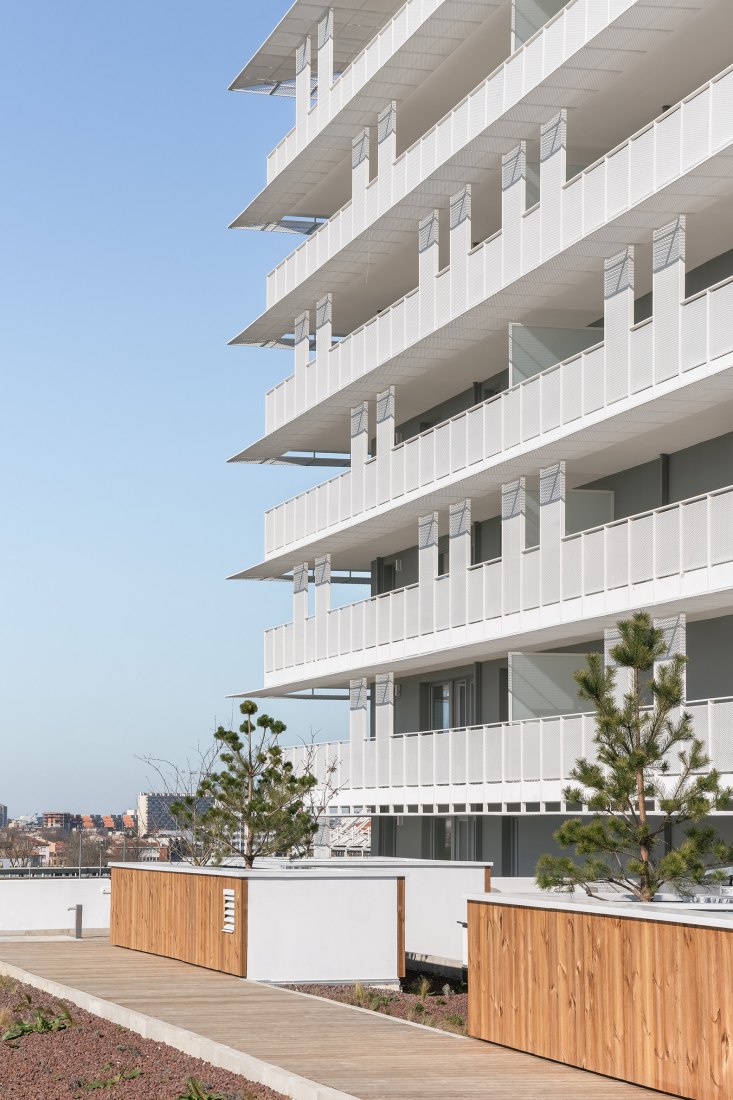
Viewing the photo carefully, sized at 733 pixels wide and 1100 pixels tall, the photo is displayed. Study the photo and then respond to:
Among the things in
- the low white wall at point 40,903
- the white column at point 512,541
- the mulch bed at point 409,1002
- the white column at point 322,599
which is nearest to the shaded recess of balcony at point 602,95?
the white column at point 512,541

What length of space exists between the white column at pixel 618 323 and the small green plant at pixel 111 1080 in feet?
55.7

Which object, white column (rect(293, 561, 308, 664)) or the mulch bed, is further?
white column (rect(293, 561, 308, 664))

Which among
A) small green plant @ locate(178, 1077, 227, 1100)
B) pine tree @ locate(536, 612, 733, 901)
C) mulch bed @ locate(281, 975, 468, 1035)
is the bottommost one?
mulch bed @ locate(281, 975, 468, 1035)

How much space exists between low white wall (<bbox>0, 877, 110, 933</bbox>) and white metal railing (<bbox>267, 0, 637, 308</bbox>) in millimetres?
15698

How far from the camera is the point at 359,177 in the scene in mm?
39500

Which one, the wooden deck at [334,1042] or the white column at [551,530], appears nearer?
the wooden deck at [334,1042]

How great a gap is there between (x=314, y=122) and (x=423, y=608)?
506 inches

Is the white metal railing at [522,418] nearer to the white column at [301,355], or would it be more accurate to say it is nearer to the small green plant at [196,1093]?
the white column at [301,355]

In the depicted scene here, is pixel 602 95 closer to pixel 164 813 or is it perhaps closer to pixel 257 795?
pixel 257 795

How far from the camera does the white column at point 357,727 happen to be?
3981 centimetres

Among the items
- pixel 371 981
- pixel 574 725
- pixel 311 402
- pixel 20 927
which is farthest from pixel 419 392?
pixel 371 981

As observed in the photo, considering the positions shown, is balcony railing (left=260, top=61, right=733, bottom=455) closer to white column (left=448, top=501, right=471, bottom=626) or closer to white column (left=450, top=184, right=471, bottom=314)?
white column (left=450, top=184, right=471, bottom=314)

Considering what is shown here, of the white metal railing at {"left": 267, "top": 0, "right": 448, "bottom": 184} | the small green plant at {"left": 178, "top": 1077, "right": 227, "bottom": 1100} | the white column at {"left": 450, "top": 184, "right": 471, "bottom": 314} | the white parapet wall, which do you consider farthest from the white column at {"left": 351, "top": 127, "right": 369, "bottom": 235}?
the small green plant at {"left": 178, "top": 1077, "right": 227, "bottom": 1100}

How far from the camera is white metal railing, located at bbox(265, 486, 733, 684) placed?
25578mm
